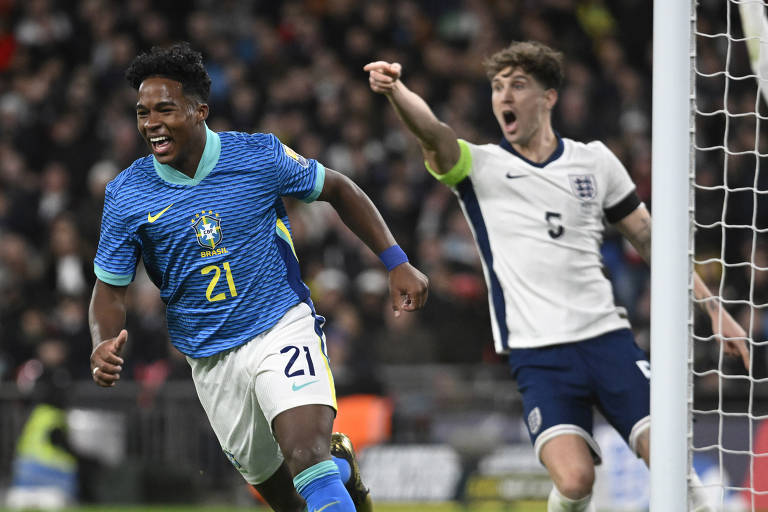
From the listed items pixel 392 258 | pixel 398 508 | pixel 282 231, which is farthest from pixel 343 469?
pixel 398 508

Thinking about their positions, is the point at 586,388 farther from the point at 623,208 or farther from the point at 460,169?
the point at 460,169

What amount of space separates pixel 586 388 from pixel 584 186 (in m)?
1.02

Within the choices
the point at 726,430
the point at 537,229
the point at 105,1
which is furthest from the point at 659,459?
the point at 105,1

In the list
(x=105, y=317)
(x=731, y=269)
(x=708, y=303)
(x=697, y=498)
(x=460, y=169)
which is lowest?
(x=697, y=498)

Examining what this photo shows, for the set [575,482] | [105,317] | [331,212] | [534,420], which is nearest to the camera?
[105,317]

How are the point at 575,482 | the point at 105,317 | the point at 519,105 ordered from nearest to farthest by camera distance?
the point at 105,317 → the point at 575,482 → the point at 519,105

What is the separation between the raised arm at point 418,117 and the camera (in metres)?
5.63

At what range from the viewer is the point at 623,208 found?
20.4 ft

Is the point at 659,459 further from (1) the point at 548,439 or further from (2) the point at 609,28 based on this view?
(2) the point at 609,28

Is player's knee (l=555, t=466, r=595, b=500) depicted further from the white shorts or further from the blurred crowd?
the blurred crowd

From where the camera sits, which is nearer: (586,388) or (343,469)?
(343,469)

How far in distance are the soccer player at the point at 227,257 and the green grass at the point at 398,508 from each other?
234 inches

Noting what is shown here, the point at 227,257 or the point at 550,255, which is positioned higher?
the point at 227,257

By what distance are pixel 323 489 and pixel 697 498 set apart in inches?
63.2
